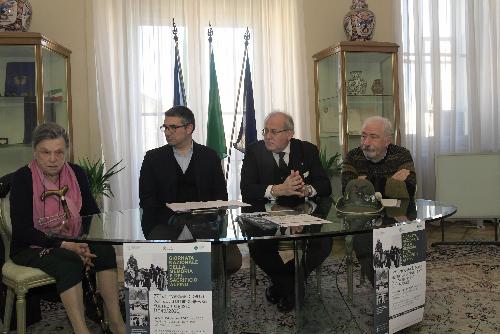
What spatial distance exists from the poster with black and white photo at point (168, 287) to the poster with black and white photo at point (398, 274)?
28.2 inches

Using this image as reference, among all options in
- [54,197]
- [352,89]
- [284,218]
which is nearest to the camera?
[284,218]

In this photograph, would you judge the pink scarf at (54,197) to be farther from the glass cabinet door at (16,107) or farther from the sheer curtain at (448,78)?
the sheer curtain at (448,78)

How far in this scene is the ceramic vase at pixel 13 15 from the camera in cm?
386

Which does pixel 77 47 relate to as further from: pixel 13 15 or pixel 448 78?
pixel 448 78

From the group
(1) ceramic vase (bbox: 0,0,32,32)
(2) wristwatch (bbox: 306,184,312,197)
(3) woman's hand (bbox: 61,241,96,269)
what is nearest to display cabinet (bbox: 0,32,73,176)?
(1) ceramic vase (bbox: 0,0,32,32)

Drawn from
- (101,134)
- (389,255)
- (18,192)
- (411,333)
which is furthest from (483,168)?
(18,192)

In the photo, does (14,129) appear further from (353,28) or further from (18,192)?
(353,28)

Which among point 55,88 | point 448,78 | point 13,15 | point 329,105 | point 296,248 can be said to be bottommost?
point 296,248

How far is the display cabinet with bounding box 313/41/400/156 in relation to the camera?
4.64m

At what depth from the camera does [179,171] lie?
303 centimetres

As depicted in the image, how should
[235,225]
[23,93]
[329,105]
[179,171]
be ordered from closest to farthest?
[235,225]
[179,171]
[23,93]
[329,105]

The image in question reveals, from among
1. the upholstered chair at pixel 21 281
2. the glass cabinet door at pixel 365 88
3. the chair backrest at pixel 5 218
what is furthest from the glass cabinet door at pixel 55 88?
Result: the glass cabinet door at pixel 365 88

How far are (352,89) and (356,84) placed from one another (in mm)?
65

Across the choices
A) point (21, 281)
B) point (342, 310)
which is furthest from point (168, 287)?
point (342, 310)
